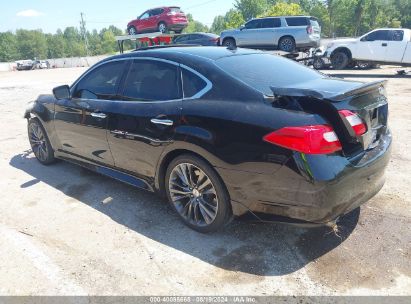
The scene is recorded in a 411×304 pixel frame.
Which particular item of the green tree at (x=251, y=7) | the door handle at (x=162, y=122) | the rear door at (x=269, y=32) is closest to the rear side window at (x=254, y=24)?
the rear door at (x=269, y=32)

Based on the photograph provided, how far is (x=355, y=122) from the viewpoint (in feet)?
9.17

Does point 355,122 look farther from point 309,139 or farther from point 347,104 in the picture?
point 309,139

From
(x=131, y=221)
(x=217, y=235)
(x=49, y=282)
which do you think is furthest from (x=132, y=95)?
(x=49, y=282)

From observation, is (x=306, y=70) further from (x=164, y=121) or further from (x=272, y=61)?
(x=164, y=121)

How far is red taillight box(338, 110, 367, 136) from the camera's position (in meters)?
2.73

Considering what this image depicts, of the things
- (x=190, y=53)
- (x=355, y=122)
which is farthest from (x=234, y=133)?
(x=190, y=53)

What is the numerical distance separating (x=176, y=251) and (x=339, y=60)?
52.9ft

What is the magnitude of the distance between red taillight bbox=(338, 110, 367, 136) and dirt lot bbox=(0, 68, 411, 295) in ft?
3.38

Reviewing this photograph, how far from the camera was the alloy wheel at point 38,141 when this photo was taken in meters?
5.44

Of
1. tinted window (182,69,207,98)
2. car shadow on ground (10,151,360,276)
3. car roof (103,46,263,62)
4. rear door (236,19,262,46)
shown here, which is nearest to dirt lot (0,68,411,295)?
car shadow on ground (10,151,360,276)

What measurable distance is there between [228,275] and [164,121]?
147 cm

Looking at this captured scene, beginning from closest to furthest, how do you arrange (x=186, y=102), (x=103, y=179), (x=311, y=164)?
(x=311, y=164), (x=186, y=102), (x=103, y=179)

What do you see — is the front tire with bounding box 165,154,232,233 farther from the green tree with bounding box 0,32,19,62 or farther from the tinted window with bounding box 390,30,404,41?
the green tree with bounding box 0,32,19,62

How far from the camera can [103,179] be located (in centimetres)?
496
